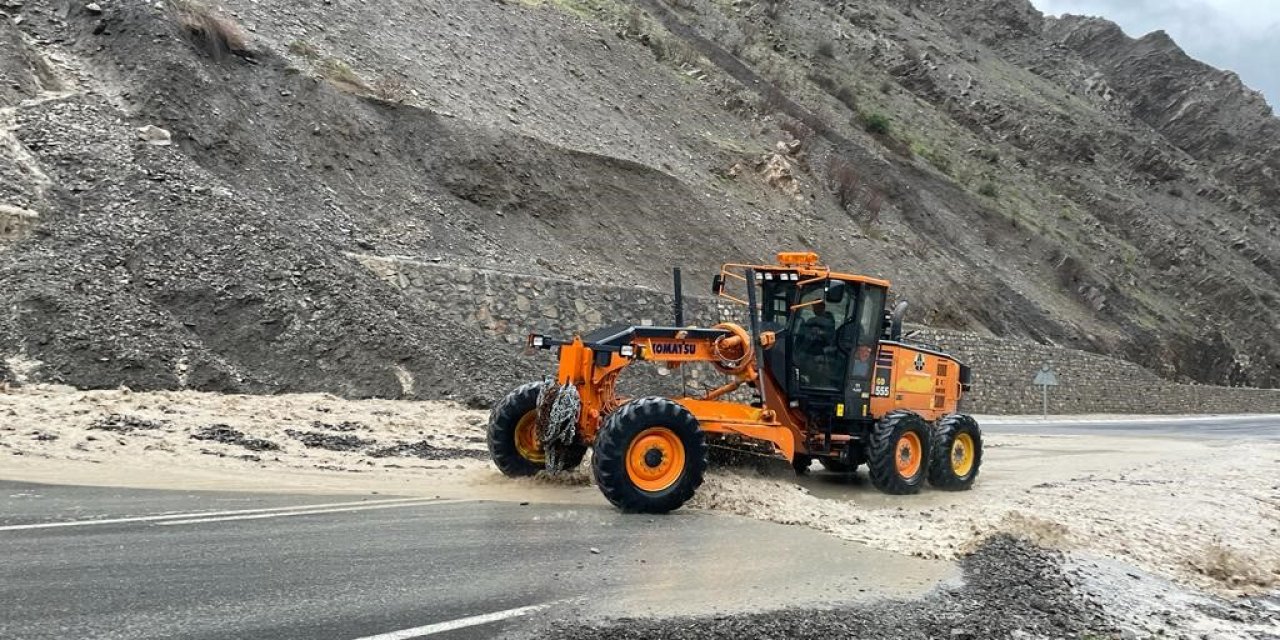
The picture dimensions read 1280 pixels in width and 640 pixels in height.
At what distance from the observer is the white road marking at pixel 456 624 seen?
190 inches

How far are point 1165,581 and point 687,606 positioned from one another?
4.25 meters

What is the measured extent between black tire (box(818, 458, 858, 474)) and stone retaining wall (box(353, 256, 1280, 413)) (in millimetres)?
1825

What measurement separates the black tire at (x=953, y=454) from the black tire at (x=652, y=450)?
455 cm

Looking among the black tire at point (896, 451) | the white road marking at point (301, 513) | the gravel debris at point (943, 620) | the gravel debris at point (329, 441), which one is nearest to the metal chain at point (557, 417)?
the white road marking at point (301, 513)

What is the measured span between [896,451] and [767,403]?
181 centimetres

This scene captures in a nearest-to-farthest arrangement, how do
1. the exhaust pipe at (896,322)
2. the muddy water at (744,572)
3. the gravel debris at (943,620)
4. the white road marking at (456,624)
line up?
the white road marking at (456,624)
the gravel debris at (943,620)
the muddy water at (744,572)
the exhaust pipe at (896,322)

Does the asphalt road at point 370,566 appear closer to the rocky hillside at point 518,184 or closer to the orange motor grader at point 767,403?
the orange motor grader at point 767,403

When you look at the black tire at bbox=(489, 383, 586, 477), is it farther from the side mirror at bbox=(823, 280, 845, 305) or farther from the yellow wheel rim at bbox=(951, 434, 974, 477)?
the yellow wheel rim at bbox=(951, 434, 974, 477)

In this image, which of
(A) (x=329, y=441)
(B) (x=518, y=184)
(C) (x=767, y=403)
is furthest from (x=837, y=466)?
(B) (x=518, y=184)

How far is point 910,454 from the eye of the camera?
11812 mm

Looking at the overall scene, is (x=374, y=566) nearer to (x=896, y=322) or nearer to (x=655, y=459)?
(x=655, y=459)

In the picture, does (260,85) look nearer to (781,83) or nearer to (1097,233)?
(781,83)

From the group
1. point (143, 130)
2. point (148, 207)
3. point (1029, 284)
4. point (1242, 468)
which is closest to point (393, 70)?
point (143, 130)

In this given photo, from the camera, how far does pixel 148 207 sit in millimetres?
16391
